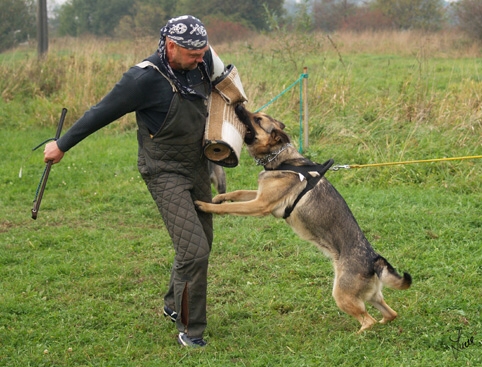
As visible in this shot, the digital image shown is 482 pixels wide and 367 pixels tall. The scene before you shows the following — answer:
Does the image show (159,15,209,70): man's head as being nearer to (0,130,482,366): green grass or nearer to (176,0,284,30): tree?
(0,130,482,366): green grass

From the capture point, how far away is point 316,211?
177 inches

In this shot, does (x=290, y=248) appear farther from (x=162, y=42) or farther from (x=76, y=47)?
(x=76, y=47)

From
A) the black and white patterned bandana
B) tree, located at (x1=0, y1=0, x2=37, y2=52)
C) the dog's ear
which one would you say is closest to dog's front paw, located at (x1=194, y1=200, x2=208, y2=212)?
the dog's ear

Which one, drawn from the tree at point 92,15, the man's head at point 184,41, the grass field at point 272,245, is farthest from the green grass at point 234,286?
the tree at point 92,15

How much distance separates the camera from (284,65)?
464 inches

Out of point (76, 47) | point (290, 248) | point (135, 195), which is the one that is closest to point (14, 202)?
point (135, 195)

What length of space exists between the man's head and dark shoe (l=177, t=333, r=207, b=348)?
189cm

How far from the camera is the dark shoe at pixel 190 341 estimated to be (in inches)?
163

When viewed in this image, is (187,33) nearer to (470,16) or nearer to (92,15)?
(470,16)

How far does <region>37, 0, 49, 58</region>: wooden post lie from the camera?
1620cm

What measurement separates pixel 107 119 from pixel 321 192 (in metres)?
1.74

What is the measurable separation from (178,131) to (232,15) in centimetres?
2751

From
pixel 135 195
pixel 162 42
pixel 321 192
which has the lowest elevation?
pixel 135 195

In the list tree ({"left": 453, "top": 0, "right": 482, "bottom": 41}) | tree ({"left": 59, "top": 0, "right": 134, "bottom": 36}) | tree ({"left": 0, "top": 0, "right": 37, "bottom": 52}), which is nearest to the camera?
tree ({"left": 453, "top": 0, "right": 482, "bottom": 41})
